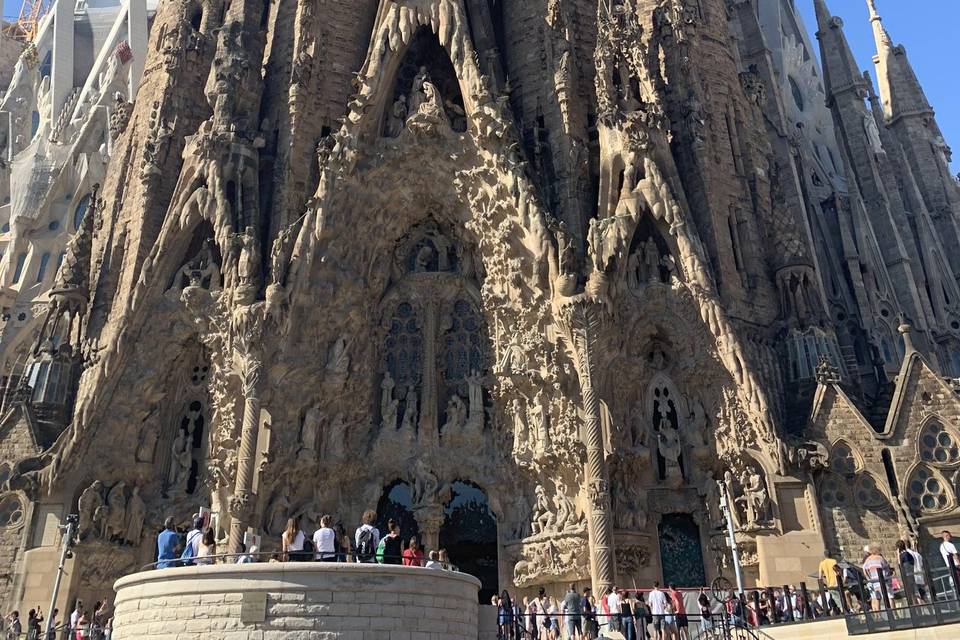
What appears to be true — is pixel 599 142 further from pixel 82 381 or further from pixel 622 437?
pixel 82 381

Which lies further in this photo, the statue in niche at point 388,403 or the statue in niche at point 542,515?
the statue in niche at point 388,403

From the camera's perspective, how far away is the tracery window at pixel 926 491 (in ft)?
51.3

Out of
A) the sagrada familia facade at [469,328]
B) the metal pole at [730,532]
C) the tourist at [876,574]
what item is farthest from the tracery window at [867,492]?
the tourist at [876,574]

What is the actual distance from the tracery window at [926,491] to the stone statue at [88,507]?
16.0 meters

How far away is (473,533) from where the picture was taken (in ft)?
59.9

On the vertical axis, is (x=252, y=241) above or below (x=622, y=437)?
above

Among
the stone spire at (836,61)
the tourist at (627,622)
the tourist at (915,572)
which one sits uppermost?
the stone spire at (836,61)

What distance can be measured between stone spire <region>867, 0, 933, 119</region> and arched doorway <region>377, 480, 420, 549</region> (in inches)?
1094

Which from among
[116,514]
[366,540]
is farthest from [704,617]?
[116,514]

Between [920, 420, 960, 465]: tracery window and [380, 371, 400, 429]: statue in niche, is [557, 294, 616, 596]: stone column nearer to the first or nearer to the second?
[380, 371, 400, 429]: statue in niche

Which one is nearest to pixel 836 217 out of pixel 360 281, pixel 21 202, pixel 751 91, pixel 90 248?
pixel 751 91

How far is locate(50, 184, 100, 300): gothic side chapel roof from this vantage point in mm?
19922

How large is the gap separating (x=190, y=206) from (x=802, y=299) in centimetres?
1414

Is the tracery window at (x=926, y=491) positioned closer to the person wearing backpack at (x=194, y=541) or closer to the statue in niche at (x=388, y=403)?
the statue in niche at (x=388, y=403)
